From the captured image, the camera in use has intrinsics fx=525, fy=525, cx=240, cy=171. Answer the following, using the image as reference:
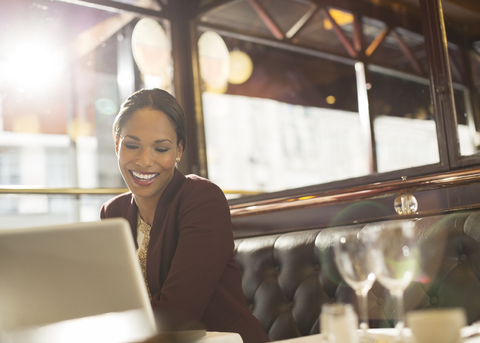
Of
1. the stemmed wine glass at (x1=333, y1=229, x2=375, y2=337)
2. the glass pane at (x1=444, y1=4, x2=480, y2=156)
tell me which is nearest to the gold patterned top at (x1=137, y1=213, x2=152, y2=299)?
the stemmed wine glass at (x1=333, y1=229, x2=375, y2=337)

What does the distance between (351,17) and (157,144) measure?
8.10ft

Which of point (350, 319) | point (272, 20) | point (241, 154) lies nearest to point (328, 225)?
point (350, 319)

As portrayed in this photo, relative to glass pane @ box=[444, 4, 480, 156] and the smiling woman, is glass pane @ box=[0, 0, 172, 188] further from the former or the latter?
glass pane @ box=[444, 4, 480, 156]

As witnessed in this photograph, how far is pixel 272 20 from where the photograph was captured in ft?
10.9

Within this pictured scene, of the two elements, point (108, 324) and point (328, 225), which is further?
point (328, 225)

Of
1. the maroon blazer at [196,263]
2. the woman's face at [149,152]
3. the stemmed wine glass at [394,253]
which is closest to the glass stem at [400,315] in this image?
the stemmed wine glass at [394,253]

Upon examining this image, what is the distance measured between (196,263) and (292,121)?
4.17 meters

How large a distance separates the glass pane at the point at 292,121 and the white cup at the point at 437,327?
3041 millimetres

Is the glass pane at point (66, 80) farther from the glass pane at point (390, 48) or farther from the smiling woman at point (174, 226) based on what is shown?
the glass pane at point (390, 48)

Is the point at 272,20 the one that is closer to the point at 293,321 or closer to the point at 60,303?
the point at 293,321

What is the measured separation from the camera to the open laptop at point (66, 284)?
842mm

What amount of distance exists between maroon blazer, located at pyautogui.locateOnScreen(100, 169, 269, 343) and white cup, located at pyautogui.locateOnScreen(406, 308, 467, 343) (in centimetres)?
71

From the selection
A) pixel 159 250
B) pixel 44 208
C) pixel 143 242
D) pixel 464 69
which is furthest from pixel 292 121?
pixel 159 250

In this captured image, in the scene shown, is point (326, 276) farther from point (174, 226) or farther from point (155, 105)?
point (155, 105)
